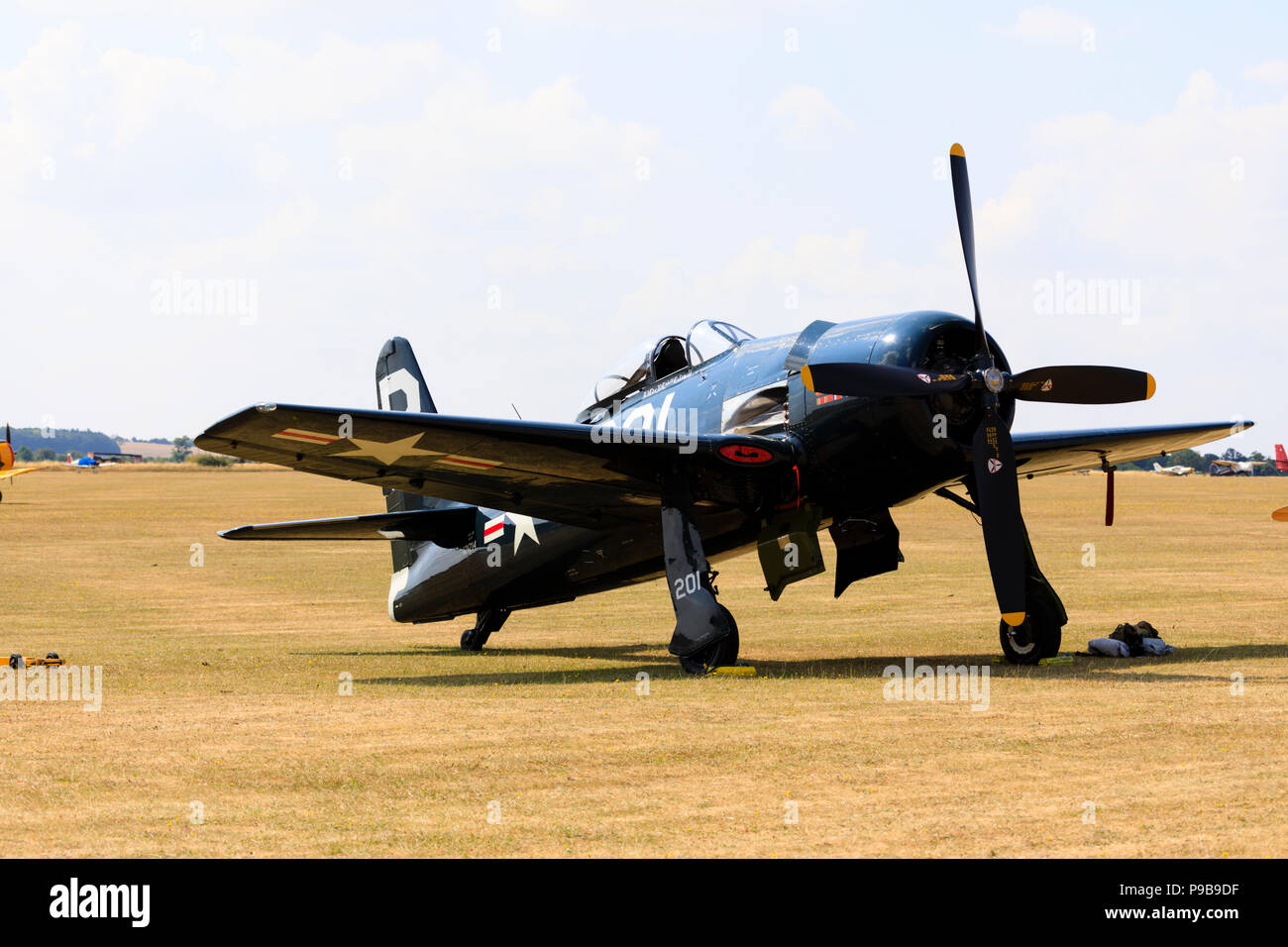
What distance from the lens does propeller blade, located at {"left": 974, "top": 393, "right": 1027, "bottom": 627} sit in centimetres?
1373

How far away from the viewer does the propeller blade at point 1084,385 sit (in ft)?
46.0

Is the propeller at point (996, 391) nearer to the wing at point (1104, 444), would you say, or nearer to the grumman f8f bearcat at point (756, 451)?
the grumman f8f bearcat at point (756, 451)

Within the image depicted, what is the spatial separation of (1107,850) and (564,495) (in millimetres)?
9778

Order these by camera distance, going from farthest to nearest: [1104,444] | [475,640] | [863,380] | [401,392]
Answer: [401,392] → [475,640] → [1104,444] → [863,380]

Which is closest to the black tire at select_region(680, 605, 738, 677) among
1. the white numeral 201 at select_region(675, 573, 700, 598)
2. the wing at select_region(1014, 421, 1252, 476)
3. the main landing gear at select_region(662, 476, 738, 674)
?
the main landing gear at select_region(662, 476, 738, 674)

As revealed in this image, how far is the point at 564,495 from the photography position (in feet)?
51.0

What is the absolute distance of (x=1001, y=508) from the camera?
14086 millimetres

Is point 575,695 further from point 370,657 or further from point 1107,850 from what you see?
point 1107,850

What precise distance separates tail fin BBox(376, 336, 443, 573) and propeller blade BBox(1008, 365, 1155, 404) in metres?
9.07

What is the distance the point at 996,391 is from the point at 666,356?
4.40 meters

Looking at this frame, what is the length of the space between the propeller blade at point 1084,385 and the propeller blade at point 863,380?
53.6 inches

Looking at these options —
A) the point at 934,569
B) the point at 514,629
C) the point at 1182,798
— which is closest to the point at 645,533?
the point at 514,629

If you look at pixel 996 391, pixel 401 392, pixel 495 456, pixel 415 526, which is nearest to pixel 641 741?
pixel 495 456

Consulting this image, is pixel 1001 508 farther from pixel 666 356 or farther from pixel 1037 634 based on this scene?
pixel 666 356
